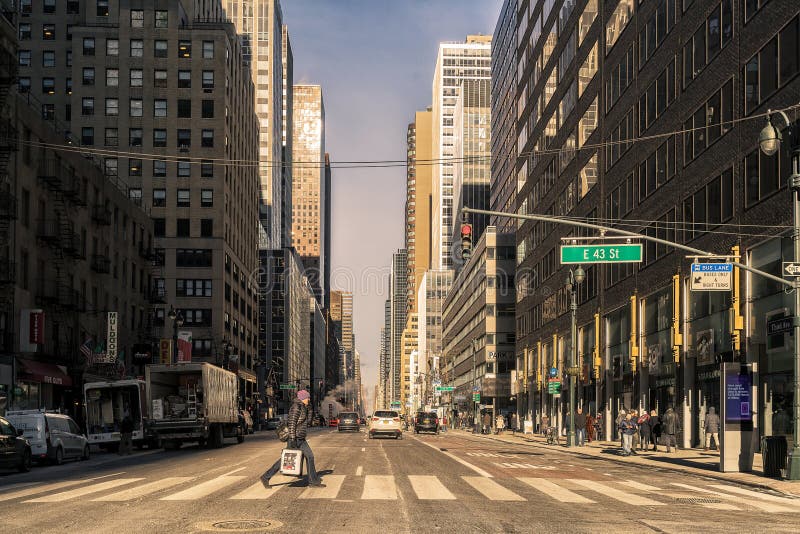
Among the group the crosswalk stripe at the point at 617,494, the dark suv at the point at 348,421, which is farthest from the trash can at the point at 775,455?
the dark suv at the point at 348,421

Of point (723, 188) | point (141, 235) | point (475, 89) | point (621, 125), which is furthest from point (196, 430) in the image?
point (475, 89)

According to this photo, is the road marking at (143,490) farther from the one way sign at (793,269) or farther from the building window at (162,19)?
the building window at (162,19)

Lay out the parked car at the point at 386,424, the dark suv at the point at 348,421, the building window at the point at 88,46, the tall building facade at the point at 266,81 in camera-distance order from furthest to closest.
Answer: the tall building facade at the point at 266,81 → the building window at the point at 88,46 → the dark suv at the point at 348,421 → the parked car at the point at 386,424

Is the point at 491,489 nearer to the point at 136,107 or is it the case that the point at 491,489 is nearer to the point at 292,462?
the point at 292,462

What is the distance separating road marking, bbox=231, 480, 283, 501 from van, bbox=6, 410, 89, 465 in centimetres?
1384

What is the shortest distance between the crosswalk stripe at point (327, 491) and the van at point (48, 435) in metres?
14.0

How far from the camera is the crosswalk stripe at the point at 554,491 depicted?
56.2 feet

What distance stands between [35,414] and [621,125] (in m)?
36.2

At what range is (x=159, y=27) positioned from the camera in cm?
10194

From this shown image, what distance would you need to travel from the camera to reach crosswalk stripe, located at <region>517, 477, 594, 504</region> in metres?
17.1

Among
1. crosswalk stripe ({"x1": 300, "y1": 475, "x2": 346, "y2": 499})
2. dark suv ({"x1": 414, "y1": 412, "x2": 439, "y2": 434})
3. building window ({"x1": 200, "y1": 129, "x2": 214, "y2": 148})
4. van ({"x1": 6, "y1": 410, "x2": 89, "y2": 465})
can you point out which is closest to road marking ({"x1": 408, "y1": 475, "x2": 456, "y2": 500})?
crosswalk stripe ({"x1": 300, "y1": 475, "x2": 346, "y2": 499})

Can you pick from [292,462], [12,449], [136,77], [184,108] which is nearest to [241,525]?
[292,462]

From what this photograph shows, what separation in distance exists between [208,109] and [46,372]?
2288 inches

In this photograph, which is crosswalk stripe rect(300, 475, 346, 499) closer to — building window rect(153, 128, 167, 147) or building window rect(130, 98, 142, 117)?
building window rect(153, 128, 167, 147)
